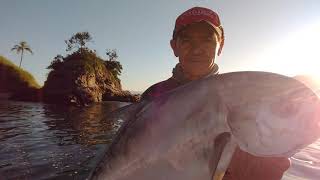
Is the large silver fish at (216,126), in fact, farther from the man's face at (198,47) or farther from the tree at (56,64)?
the tree at (56,64)

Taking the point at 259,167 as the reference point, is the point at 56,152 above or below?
below

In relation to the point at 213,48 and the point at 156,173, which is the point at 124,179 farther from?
the point at 213,48

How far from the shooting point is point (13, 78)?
2542 inches

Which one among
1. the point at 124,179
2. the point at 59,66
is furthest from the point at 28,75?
the point at 124,179

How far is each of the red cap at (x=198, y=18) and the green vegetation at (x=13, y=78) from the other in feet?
205

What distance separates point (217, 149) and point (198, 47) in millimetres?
2059

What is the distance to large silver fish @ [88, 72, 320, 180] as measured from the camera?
2.49m

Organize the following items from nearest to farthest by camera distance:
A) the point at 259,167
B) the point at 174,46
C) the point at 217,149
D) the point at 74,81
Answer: the point at 217,149
the point at 259,167
the point at 174,46
the point at 74,81

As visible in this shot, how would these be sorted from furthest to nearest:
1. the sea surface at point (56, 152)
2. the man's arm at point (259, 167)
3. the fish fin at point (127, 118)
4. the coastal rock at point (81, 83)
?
the coastal rock at point (81, 83), the sea surface at point (56, 152), the man's arm at point (259, 167), the fish fin at point (127, 118)

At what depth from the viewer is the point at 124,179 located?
2.71 meters

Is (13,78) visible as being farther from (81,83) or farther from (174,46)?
(174,46)

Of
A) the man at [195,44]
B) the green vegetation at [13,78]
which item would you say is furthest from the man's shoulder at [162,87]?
the green vegetation at [13,78]

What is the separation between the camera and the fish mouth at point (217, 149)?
2451 mm

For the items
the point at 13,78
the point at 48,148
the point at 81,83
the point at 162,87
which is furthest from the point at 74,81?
the point at 162,87
